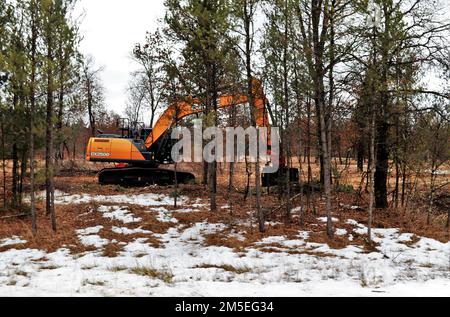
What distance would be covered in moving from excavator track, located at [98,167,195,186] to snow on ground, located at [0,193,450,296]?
7.65 metres

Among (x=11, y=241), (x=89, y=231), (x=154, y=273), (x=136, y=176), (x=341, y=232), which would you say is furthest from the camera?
(x=136, y=176)

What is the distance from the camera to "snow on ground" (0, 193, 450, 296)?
223 inches

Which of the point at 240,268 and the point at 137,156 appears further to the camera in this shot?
the point at 137,156

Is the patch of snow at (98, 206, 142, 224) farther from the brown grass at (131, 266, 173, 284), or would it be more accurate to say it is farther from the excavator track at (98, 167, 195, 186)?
the excavator track at (98, 167, 195, 186)

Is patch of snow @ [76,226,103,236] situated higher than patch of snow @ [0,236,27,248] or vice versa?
patch of snow @ [76,226,103,236]

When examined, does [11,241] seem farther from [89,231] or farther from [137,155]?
[137,155]

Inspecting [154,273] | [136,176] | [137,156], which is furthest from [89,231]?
[136,176]

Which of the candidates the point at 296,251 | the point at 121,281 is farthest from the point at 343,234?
the point at 121,281

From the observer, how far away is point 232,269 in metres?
7.07

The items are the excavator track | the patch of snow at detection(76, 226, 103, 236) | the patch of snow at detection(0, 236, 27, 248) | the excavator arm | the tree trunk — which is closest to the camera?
the patch of snow at detection(0, 236, 27, 248)

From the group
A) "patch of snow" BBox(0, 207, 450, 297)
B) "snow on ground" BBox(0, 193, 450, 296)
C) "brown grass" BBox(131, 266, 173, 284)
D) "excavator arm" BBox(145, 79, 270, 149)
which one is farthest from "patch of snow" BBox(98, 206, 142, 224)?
"brown grass" BBox(131, 266, 173, 284)

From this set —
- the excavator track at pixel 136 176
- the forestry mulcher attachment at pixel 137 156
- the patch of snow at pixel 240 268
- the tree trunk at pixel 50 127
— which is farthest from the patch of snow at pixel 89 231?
the excavator track at pixel 136 176

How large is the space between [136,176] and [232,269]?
38.1 feet
